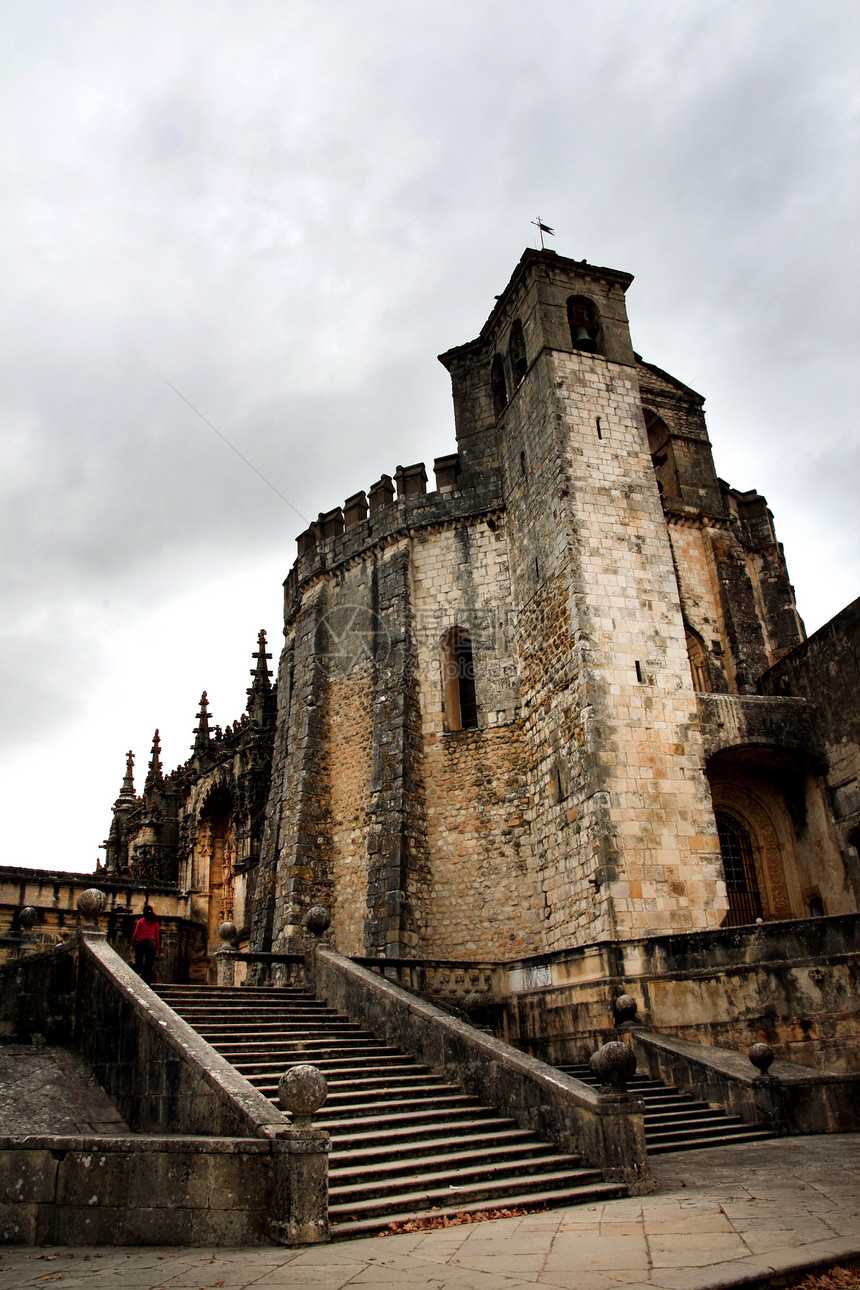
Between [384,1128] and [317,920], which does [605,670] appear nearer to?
[317,920]

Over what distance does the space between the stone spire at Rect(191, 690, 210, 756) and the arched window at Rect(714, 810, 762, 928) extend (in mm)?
16894

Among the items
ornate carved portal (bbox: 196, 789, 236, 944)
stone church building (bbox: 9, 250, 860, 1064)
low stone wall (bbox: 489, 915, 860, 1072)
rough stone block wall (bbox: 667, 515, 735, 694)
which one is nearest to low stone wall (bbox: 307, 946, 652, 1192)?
stone church building (bbox: 9, 250, 860, 1064)

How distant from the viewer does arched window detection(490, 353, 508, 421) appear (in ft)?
65.2

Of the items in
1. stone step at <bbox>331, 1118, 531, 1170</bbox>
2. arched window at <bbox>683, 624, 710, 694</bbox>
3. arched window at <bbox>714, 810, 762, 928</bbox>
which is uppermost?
arched window at <bbox>683, 624, 710, 694</bbox>

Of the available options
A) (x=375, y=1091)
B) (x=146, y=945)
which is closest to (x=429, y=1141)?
(x=375, y=1091)

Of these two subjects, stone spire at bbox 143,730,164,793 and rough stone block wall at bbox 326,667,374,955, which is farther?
stone spire at bbox 143,730,164,793

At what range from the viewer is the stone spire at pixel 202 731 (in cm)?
2856

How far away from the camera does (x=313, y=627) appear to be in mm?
21219

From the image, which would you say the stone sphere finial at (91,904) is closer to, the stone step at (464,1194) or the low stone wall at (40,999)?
the low stone wall at (40,999)

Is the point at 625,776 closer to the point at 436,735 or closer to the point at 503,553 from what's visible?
the point at 436,735

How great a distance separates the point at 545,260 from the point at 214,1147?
55.2ft

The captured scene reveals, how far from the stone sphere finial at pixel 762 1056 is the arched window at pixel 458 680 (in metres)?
9.06

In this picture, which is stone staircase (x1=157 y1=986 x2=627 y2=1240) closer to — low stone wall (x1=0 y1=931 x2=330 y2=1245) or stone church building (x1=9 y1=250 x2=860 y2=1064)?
low stone wall (x1=0 y1=931 x2=330 y2=1245)

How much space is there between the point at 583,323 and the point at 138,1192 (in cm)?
1670
